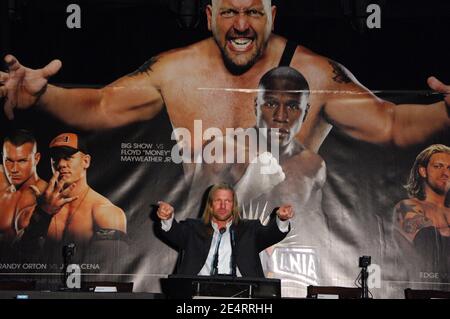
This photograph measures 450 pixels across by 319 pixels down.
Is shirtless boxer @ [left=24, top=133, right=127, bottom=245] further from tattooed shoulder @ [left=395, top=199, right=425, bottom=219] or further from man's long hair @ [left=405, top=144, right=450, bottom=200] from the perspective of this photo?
man's long hair @ [left=405, top=144, right=450, bottom=200]

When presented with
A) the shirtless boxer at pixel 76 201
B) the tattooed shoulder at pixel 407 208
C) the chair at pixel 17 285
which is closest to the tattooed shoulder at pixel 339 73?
the tattooed shoulder at pixel 407 208

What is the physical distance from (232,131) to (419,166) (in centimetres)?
164

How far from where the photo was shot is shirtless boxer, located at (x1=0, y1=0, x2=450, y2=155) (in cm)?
653

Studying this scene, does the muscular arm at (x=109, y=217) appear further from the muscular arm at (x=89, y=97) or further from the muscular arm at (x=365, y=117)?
the muscular arm at (x=365, y=117)

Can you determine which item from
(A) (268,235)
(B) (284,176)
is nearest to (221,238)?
(A) (268,235)

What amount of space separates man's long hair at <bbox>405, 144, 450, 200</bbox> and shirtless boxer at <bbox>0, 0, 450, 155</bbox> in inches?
5.3

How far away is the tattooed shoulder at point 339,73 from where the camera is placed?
6.62 meters

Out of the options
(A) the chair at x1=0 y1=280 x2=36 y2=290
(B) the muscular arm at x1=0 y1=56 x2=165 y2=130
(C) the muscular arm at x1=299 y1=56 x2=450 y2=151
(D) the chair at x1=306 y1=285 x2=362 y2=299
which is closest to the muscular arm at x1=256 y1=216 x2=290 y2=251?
(D) the chair at x1=306 y1=285 x2=362 y2=299

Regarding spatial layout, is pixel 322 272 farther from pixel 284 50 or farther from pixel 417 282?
pixel 284 50

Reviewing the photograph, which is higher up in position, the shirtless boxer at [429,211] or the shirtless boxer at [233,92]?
the shirtless boxer at [233,92]

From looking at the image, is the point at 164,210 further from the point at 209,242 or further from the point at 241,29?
the point at 241,29

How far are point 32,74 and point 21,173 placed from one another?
2.77 ft

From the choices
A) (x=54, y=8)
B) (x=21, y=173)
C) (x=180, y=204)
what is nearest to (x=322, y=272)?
(x=180, y=204)

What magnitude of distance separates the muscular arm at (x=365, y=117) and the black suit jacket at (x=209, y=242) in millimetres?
1437
